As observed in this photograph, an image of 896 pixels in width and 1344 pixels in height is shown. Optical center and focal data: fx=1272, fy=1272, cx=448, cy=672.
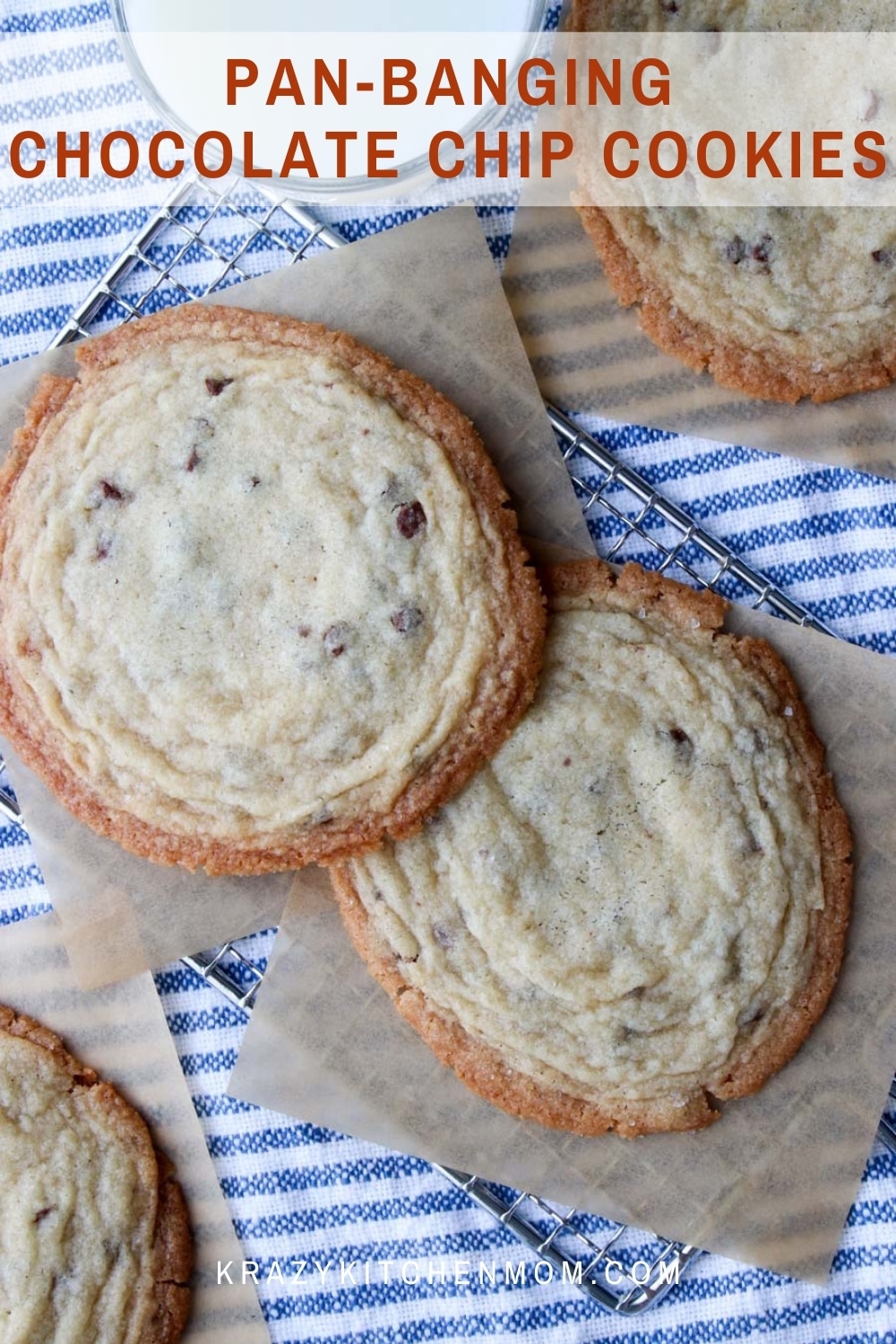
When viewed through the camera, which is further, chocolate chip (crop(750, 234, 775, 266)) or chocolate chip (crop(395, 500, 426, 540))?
chocolate chip (crop(750, 234, 775, 266))

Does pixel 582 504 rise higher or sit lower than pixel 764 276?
lower

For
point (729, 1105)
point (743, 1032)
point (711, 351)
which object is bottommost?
point (729, 1105)

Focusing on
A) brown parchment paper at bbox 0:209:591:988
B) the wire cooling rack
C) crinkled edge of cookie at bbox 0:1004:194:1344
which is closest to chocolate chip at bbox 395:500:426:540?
brown parchment paper at bbox 0:209:591:988

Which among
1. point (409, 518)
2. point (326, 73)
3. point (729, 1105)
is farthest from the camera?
point (729, 1105)

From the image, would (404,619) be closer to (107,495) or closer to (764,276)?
(107,495)

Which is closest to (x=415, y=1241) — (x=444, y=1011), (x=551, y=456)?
(x=444, y=1011)

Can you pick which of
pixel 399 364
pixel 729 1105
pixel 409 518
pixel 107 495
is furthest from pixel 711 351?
pixel 729 1105

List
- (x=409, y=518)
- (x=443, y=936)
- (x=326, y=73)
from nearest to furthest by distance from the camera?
(x=326, y=73), (x=409, y=518), (x=443, y=936)

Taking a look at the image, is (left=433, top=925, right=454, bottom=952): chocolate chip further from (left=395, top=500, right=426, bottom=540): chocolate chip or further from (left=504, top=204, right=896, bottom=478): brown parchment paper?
(left=504, top=204, right=896, bottom=478): brown parchment paper
